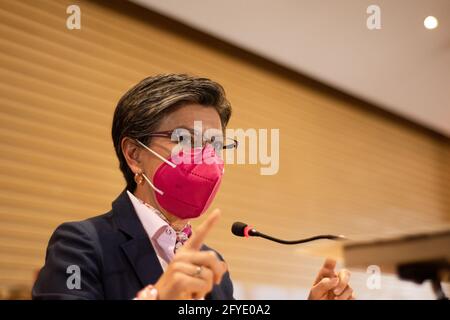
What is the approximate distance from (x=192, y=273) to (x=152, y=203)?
0.56m

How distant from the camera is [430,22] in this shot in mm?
3289

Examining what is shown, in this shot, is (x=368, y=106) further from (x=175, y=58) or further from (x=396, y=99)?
(x=175, y=58)

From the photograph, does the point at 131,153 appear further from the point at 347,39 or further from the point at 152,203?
the point at 347,39

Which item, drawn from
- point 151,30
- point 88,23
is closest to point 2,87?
point 88,23

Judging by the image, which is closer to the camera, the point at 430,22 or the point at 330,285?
the point at 330,285

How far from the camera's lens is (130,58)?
308cm

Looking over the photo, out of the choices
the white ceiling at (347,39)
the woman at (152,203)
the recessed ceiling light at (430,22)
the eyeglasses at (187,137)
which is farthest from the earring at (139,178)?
the recessed ceiling light at (430,22)

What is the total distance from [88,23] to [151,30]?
42 centimetres

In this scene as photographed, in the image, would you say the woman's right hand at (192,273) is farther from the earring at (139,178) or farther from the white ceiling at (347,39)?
the white ceiling at (347,39)

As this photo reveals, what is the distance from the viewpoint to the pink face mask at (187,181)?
137 cm

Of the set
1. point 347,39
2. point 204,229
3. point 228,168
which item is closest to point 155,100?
point 204,229

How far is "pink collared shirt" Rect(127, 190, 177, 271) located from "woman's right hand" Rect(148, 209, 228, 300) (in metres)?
0.42

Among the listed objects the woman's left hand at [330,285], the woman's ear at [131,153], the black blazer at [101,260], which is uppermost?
the woman's ear at [131,153]
